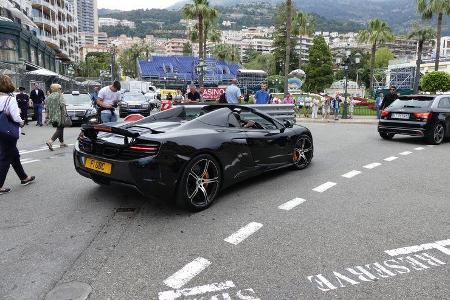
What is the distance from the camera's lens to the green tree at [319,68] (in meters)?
73.7

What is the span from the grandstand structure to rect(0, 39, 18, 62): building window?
36.1 m

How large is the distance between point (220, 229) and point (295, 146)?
3247 mm

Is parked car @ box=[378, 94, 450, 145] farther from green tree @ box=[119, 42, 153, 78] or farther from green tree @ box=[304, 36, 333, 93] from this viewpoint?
green tree @ box=[119, 42, 153, 78]

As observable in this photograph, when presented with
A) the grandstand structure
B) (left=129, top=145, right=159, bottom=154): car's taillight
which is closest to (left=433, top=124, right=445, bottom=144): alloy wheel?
(left=129, top=145, right=159, bottom=154): car's taillight

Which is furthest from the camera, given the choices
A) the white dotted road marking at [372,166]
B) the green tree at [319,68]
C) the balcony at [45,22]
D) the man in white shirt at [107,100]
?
the green tree at [319,68]

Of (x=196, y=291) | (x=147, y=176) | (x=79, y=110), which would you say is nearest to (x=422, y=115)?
(x=147, y=176)

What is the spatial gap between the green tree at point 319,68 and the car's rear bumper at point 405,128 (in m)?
63.6

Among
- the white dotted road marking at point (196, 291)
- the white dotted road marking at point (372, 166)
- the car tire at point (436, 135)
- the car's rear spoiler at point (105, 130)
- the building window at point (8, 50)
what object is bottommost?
the white dotted road marking at point (196, 291)

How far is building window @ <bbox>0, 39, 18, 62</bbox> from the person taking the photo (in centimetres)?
3522

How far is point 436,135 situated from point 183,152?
9119 millimetres

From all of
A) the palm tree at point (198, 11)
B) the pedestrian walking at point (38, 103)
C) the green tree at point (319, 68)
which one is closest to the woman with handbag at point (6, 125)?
the pedestrian walking at point (38, 103)

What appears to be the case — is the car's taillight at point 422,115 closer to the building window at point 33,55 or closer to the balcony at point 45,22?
the building window at point 33,55

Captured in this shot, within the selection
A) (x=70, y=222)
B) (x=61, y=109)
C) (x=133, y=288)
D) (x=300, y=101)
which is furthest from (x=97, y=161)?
(x=300, y=101)

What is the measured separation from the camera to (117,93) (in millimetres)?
10664
